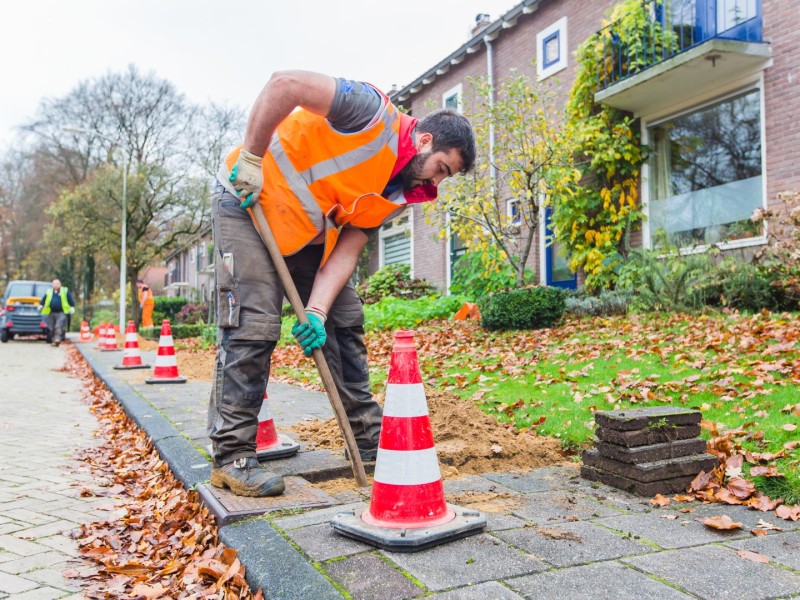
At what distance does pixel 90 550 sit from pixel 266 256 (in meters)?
1.49

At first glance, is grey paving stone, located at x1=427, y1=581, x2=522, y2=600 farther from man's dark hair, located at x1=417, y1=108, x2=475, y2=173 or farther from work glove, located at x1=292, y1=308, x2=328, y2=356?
man's dark hair, located at x1=417, y1=108, x2=475, y2=173

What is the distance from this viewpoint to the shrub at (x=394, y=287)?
680 inches

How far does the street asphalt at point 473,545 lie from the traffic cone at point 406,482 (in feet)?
0.19

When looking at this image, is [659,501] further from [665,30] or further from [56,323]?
[56,323]

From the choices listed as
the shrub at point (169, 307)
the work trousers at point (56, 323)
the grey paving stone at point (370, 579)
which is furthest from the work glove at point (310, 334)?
the shrub at point (169, 307)

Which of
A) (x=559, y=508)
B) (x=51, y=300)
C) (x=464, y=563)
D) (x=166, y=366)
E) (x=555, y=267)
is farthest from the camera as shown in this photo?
(x=51, y=300)

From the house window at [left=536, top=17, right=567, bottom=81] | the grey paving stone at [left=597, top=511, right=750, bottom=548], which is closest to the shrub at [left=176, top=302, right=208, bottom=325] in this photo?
the house window at [left=536, top=17, right=567, bottom=81]

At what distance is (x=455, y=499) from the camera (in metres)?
2.83

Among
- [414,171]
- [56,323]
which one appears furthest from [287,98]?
[56,323]

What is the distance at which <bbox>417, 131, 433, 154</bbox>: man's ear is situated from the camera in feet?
10.1

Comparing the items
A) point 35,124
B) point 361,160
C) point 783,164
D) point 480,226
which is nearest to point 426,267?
point 480,226

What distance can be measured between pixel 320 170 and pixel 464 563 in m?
1.77

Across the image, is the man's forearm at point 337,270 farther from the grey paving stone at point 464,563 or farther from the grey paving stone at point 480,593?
the grey paving stone at point 480,593

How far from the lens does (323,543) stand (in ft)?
7.45
